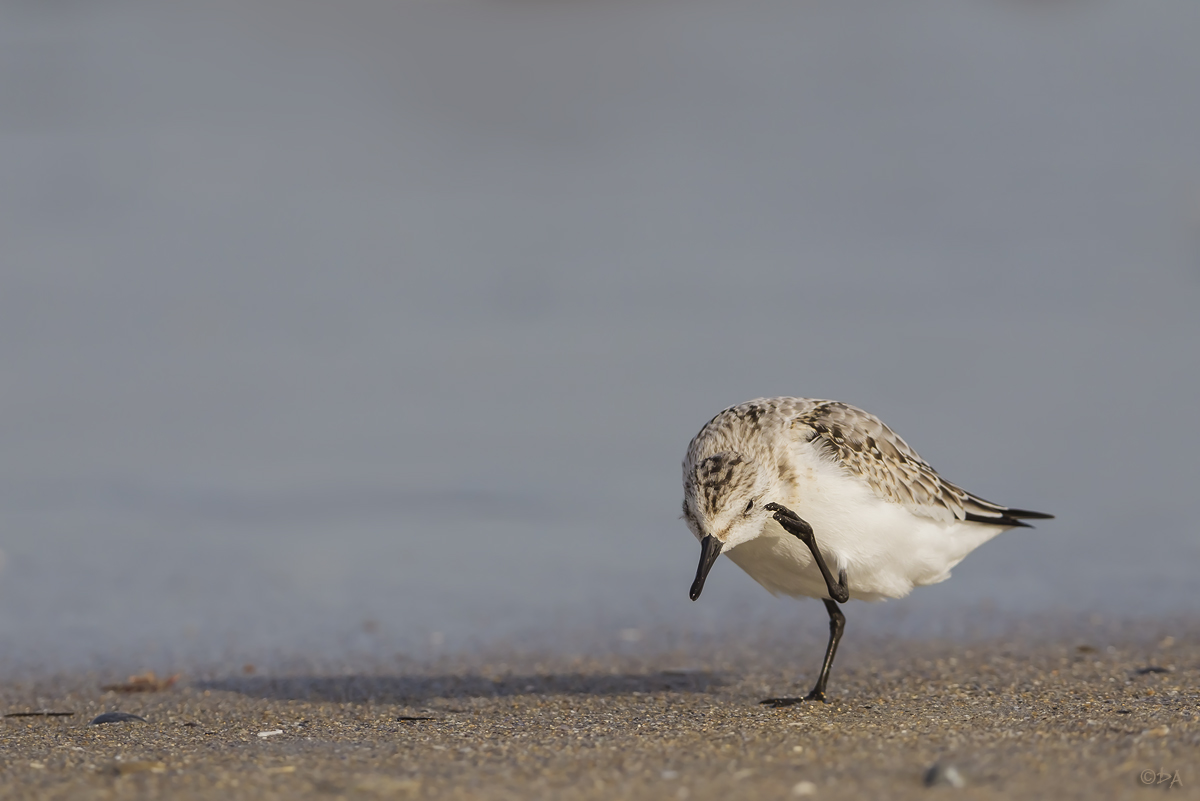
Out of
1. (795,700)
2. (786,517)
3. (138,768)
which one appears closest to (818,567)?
(786,517)

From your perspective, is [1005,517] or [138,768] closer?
[138,768]

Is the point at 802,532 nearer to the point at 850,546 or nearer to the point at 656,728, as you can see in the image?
the point at 850,546

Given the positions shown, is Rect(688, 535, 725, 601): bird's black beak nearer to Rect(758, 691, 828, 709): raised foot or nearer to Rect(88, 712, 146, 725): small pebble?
Rect(758, 691, 828, 709): raised foot

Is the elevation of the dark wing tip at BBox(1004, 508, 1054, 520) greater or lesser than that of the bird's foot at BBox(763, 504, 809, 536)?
greater

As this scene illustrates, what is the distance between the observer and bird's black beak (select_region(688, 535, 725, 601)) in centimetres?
471

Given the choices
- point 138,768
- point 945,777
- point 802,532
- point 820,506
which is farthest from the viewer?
point 820,506

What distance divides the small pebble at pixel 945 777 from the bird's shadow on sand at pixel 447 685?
2268 millimetres

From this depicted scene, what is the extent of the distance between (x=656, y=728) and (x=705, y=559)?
2.06 ft

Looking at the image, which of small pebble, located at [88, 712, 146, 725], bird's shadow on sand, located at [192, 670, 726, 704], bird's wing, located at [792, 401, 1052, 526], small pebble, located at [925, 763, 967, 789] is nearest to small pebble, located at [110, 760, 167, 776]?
small pebble, located at [88, 712, 146, 725]

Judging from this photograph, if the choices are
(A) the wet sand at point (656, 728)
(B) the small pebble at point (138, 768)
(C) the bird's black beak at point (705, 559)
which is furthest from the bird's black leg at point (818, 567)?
(B) the small pebble at point (138, 768)

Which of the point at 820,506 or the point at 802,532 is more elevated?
the point at 820,506

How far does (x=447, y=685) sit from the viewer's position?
19.7 ft

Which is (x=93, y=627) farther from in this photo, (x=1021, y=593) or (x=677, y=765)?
(x=1021, y=593)

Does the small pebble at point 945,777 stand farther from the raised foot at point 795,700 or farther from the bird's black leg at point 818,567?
the raised foot at point 795,700
